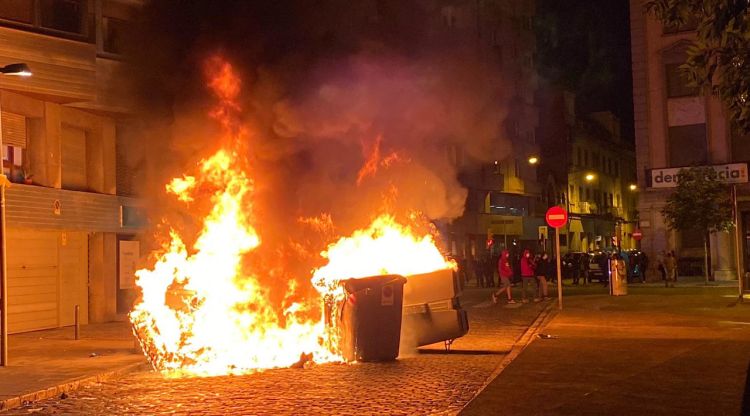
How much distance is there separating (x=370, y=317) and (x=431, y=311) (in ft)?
4.13

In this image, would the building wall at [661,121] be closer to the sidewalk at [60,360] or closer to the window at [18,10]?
the sidewalk at [60,360]

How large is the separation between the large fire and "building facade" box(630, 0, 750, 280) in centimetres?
2513

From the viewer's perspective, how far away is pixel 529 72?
48.1 m

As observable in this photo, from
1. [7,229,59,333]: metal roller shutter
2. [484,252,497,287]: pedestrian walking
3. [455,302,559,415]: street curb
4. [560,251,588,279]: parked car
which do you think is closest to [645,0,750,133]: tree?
[455,302,559,415]: street curb

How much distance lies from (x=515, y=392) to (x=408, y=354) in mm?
3583

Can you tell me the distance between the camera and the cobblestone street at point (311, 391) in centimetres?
823

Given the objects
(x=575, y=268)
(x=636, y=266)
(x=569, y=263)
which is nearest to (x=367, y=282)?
(x=575, y=268)

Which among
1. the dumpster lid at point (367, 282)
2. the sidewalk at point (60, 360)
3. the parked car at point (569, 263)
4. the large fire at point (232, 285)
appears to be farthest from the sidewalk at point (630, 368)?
the parked car at point (569, 263)

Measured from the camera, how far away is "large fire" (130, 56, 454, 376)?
37.6 feet

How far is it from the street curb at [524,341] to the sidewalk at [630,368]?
163 millimetres

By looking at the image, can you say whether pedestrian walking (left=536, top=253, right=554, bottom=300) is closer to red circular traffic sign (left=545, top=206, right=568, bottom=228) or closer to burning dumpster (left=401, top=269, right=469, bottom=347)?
red circular traffic sign (left=545, top=206, right=568, bottom=228)

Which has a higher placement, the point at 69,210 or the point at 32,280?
the point at 69,210

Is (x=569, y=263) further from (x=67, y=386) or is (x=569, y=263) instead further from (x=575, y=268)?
(x=67, y=386)

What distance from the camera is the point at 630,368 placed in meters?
9.87
